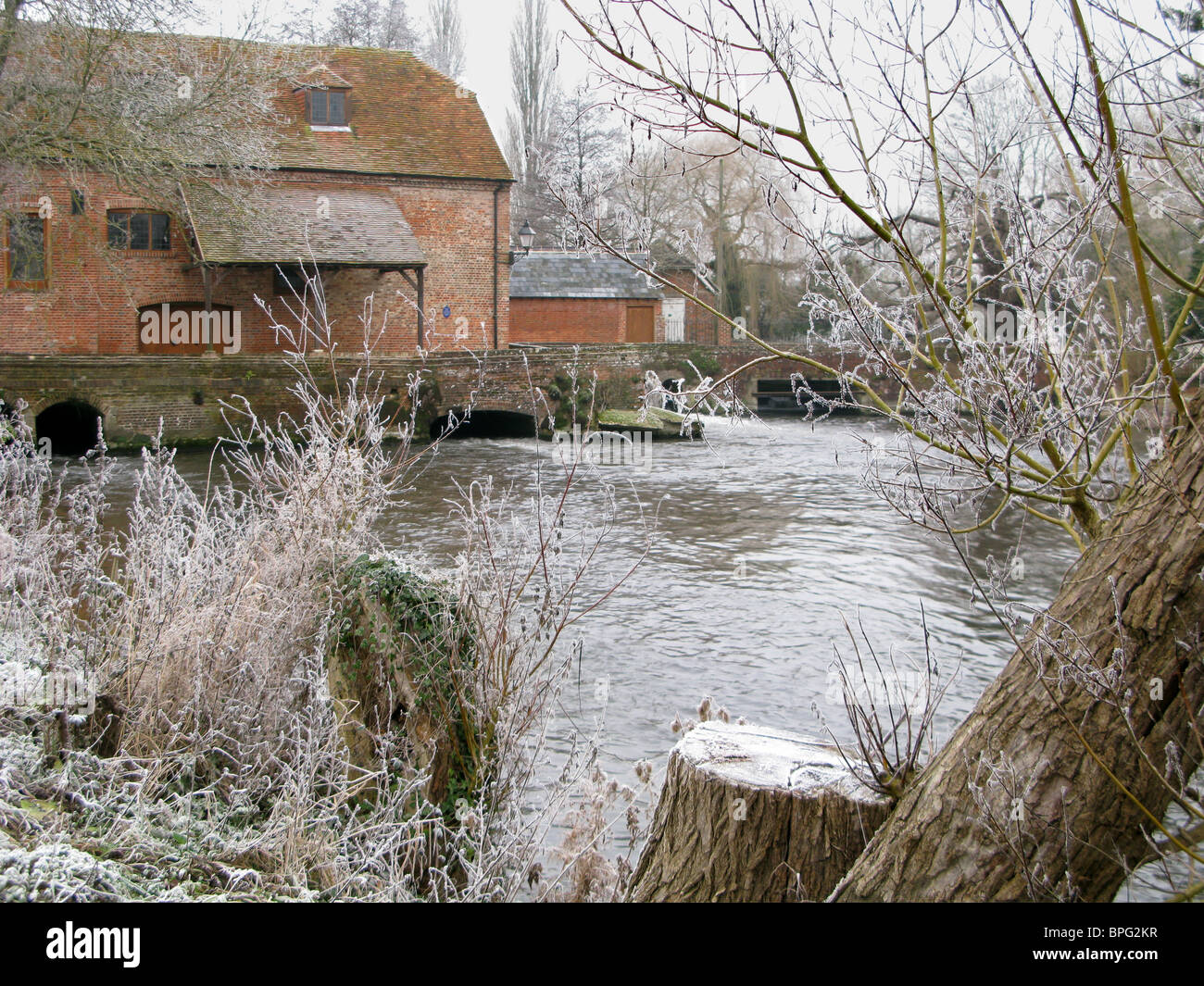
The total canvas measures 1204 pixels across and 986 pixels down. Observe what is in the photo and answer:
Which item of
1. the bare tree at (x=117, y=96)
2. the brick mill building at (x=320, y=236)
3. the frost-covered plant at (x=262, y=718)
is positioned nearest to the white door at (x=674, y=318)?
the brick mill building at (x=320, y=236)

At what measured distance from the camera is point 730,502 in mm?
17359

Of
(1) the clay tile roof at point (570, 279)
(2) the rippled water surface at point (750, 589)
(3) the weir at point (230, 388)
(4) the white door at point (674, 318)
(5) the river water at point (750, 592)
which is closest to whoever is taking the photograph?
(5) the river water at point (750, 592)

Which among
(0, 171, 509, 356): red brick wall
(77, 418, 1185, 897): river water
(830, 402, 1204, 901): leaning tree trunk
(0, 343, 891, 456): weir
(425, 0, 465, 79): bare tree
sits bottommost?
(77, 418, 1185, 897): river water

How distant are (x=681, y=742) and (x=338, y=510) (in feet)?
8.78

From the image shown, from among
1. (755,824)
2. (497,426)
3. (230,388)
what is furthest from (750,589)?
(497,426)

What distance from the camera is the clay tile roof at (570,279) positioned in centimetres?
3862

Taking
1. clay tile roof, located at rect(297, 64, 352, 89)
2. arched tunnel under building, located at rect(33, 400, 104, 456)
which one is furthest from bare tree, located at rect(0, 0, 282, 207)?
clay tile roof, located at rect(297, 64, 352, 89)

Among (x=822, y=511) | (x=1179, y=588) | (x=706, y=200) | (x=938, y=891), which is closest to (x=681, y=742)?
(x=938, y=891)

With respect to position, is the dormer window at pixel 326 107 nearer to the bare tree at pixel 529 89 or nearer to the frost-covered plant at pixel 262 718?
the bare tree at pixel 529 89

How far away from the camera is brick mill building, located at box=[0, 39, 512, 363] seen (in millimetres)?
25016

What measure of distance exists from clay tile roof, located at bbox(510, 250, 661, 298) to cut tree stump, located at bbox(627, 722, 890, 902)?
35.7m

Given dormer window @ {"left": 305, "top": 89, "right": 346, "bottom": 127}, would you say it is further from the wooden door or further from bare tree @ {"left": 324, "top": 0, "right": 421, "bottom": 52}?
bare tree @ {"left": 324, "top": 0, "right": 421, "bottom": 52}

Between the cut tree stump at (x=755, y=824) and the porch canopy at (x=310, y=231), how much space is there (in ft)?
67.1
